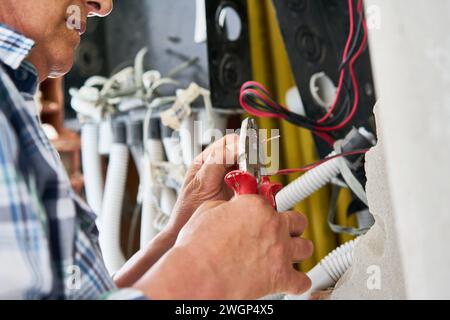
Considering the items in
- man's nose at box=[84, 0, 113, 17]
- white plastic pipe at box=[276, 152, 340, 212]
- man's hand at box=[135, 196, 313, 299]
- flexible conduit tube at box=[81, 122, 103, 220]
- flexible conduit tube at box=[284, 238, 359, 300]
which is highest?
man's nose at box=[84, 0, 113, 17]

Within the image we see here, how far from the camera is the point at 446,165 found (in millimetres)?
481

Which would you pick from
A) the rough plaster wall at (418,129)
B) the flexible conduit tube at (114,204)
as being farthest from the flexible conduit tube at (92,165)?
the rough plaster wall at (418,129)

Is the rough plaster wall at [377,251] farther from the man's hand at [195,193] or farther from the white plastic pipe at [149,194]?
the white plastic pipe at [149,194]

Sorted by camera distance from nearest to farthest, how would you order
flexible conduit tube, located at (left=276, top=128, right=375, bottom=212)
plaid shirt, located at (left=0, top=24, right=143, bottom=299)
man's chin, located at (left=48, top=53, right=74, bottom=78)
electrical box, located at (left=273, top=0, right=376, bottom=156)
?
plaid shirt, located at (left=0, top=24, right=143, bottom=299), man's chin, located at (left=48, top=53, right=74, bottom=78), flexible conduit tube, located at (left=276, top=128, right=375, bottom=212), electrical box, located at (left=273, top=0, right=376, bottom=156)

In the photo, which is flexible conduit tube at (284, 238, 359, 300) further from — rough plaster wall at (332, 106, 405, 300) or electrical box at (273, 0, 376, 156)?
electrical box at (273, 0, 376, 156)

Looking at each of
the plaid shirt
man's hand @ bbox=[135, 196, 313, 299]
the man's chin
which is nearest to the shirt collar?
the plaid shirt

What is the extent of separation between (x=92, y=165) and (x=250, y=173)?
0.72 meters

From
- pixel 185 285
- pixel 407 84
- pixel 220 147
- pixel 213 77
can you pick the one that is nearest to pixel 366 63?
pixel 213 77

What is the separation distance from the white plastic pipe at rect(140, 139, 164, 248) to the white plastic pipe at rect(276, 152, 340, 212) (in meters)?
0.30

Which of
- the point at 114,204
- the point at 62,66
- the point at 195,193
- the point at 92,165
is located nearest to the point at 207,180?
the point at 195,193

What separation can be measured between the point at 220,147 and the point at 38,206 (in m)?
0.29

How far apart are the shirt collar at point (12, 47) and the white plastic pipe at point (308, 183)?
0.49 metres

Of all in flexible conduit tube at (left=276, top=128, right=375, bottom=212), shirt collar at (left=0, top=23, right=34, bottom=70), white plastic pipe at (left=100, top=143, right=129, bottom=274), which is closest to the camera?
shirt collar at (left=0, top=23, right=34, bottom=70)

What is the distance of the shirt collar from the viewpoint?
556 mm
